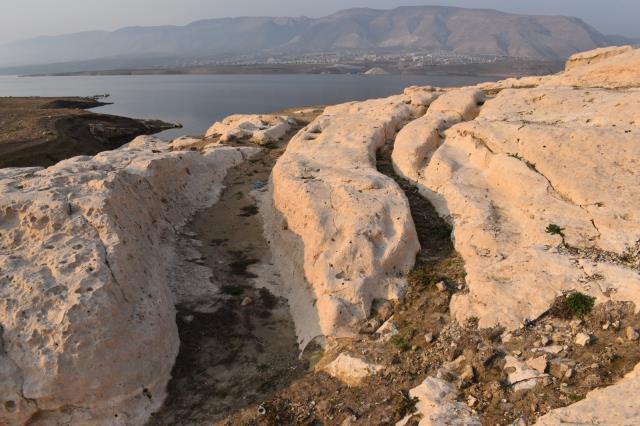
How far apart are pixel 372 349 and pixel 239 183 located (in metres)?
13.6

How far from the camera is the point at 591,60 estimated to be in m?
32.8

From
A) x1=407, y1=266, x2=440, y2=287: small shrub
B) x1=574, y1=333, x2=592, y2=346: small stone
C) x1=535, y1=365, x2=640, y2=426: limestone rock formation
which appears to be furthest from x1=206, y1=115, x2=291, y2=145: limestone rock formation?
x1=535, y1=365, x2=640, y2=426: limestone rock formation

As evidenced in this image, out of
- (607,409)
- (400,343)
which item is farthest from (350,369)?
(607,409)

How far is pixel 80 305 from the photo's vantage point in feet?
30.8

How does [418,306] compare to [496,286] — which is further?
[418,306]

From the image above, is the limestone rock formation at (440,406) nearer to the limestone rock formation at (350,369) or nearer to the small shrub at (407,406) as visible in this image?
the small shrub at (407,406)

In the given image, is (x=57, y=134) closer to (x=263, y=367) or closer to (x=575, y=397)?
(x=263, y=367)

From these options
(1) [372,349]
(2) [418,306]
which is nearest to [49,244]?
(1) [372,349]

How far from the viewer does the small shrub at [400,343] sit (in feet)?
32.2

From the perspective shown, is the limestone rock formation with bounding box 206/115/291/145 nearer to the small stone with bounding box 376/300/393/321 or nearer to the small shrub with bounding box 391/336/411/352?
the small stone with bounding box 376/300/393/321

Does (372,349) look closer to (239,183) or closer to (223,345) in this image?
(223,345)

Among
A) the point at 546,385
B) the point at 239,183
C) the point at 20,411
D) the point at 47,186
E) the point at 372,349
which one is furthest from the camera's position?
the point at 239,183

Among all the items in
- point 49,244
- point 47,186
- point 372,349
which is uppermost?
point 47,186

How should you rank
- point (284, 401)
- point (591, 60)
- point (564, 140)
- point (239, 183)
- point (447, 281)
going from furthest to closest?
point (591, 60)
point (239, 183)
point (564, 140)
point (447, 281)
point (284, 401)
